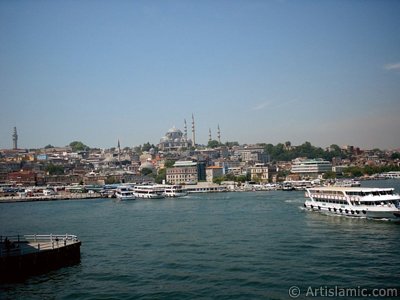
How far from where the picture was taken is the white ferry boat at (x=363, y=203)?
2077cm

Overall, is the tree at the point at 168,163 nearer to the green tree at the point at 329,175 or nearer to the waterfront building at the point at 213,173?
the waterfront building at the point at 213,173

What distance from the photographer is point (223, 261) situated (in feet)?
44.8

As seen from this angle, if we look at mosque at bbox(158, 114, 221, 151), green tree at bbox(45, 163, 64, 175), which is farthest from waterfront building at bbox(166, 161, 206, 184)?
mosque at bbox(158, 114, 221, 151)

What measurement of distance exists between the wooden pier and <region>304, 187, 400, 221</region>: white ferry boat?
13.1 meters

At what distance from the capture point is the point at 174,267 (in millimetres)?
13289

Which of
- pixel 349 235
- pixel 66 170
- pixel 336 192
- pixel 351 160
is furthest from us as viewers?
pixel 351 160

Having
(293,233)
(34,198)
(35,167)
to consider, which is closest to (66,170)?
(35,167)

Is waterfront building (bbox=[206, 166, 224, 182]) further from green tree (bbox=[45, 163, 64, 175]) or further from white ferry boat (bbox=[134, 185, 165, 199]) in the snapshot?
white ferry boat (bbox=[134, 185, 165, 199])

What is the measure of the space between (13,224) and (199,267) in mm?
16318

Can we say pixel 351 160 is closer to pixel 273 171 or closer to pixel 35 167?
pixel 273 171

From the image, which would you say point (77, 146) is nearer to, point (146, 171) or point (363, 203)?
point (146, 171)

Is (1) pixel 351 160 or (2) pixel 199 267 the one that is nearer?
(2) pixel 199 267

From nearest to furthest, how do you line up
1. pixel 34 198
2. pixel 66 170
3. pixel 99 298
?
pixel 99 298 < pixel 34 198 < pixel 66 170

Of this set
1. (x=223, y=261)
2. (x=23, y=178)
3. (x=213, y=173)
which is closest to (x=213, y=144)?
(x=213, y=173)
